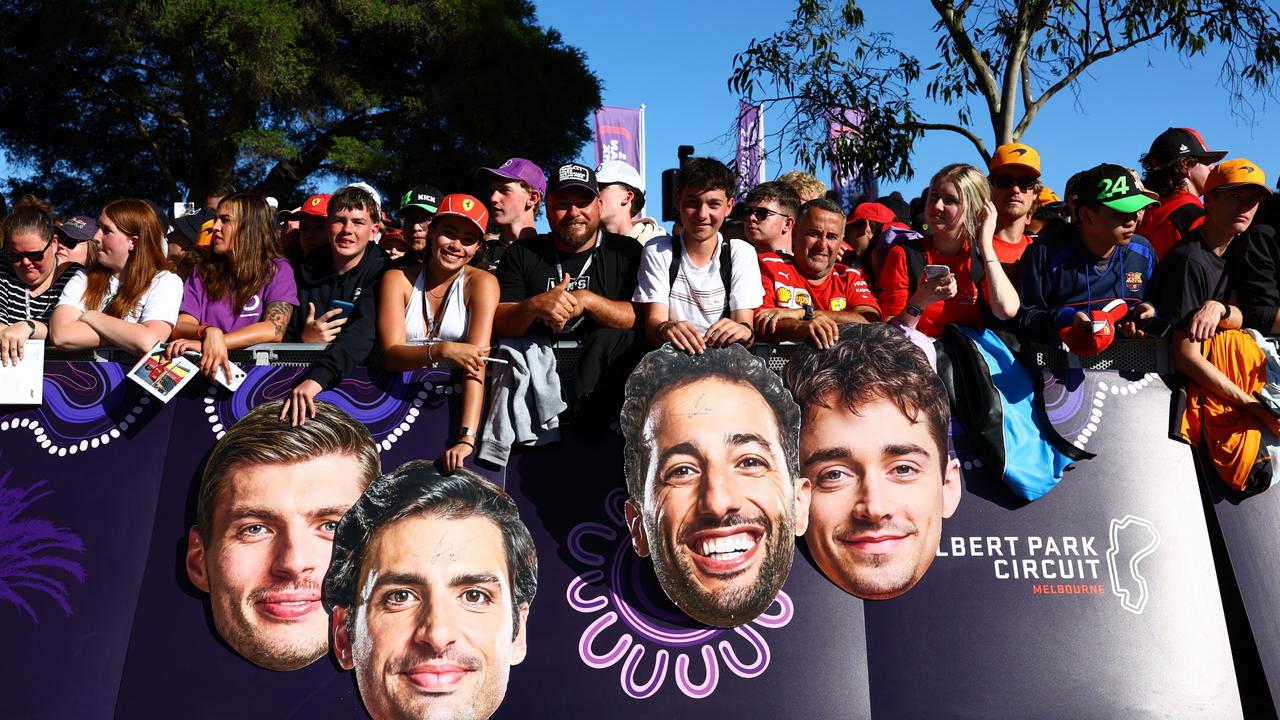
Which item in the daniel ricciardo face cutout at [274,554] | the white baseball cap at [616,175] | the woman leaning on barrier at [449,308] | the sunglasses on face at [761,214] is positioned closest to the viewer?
the daniel ricciardo face cutout at [274,554]

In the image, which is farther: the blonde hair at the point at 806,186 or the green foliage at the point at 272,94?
the green foliage at the point at 272,94

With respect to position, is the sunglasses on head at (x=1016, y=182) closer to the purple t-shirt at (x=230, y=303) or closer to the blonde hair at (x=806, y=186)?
the blonde hair at (x=806, y=186)

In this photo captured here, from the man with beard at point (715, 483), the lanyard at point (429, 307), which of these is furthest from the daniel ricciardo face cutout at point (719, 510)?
the lanyard at point (429, 307)

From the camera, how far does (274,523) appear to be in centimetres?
430

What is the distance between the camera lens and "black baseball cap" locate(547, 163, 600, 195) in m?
4.87

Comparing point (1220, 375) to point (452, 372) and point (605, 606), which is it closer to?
point (605, 606)

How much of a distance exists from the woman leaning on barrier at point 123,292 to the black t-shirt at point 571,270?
1.62m

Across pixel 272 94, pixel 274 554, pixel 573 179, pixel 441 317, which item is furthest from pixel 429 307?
pixel 272 94

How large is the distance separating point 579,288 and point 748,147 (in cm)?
637

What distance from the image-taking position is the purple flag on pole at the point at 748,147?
10938mm

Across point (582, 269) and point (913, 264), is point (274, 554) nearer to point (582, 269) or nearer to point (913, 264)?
point (582, 269)

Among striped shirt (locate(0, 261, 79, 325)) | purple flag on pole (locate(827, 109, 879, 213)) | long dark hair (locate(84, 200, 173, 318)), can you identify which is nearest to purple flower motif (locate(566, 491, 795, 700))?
long dark hair (locate(84, 200, 173, 318))

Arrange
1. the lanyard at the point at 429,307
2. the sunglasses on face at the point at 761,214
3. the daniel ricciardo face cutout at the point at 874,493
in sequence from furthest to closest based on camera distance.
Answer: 1. the sunglasses on face at the point at 761,214
2. the lanyard at the point at 429,307
3. the daniel ricciardo face cutout at the point at 874,493

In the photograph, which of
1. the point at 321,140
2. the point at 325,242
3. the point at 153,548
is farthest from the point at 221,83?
the point at 153,548
